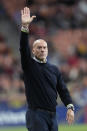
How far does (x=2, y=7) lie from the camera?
2330 cm

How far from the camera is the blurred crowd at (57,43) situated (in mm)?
20219

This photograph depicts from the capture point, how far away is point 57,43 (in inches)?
892

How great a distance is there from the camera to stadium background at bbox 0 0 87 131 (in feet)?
64.0

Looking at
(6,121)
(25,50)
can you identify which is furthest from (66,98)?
(6,121)

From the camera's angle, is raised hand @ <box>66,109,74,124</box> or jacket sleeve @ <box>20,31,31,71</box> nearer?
jacket sleeve @ <box>20,31,31,71</box>

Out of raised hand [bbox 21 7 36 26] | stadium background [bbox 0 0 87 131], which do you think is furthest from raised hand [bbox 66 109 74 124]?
stadium background [bbox 0 0 87 131]

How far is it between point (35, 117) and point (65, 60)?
41.1 feet

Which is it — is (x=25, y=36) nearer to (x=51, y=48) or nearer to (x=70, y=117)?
(x=70, y=117)

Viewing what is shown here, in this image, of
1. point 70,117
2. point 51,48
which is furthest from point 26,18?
point 51,48

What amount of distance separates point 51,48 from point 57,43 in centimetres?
48

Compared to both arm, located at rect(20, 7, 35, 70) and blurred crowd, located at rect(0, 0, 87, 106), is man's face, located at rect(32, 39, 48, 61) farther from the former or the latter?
blurred crowd, located at rect(0, 0, 87, 106)

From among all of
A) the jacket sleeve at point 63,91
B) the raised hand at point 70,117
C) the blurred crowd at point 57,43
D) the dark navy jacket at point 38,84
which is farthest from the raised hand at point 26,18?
the blurred crowd at point 57,43

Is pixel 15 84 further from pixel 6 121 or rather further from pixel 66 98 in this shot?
pixel 66 98

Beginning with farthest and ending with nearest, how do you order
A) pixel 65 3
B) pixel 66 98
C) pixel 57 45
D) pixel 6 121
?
pixel 65 3 < pixel 57 45 < pixel 6 121 < pixel 66 98
